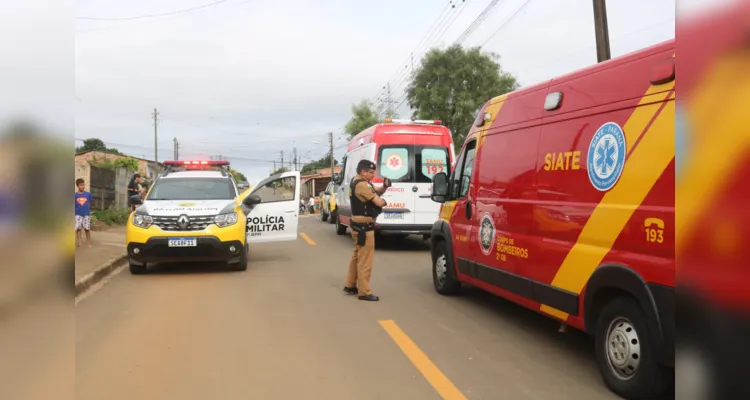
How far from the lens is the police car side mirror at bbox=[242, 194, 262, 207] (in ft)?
31.6

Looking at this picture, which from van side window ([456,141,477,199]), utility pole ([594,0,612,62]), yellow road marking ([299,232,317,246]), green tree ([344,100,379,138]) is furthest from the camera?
green tree ([344,100,379,138])

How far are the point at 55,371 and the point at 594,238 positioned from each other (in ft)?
12.5

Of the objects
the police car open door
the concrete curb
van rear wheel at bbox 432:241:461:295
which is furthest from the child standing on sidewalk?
van rear wheel at bbox 432:241:461:295

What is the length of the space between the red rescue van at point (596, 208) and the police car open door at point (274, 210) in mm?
4625

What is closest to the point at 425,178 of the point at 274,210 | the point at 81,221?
the point at 274,210

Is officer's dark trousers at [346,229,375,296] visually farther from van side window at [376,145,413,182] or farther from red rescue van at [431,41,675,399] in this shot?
van side window at [376,145,413,182]

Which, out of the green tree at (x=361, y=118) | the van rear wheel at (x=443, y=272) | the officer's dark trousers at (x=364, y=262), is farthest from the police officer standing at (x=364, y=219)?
the green tree at (x=361, y=118)

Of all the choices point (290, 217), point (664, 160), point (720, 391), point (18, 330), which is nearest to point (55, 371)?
point (18, 330)

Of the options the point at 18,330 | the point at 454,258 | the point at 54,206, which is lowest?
the point at 454,258

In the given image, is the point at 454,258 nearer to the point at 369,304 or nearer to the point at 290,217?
the point at 369,304

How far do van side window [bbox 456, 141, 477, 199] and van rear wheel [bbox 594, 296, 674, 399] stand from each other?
277 centimetres

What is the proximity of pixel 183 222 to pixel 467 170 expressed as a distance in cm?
463

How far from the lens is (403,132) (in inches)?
472

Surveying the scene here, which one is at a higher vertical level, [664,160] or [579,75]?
[579,75]
